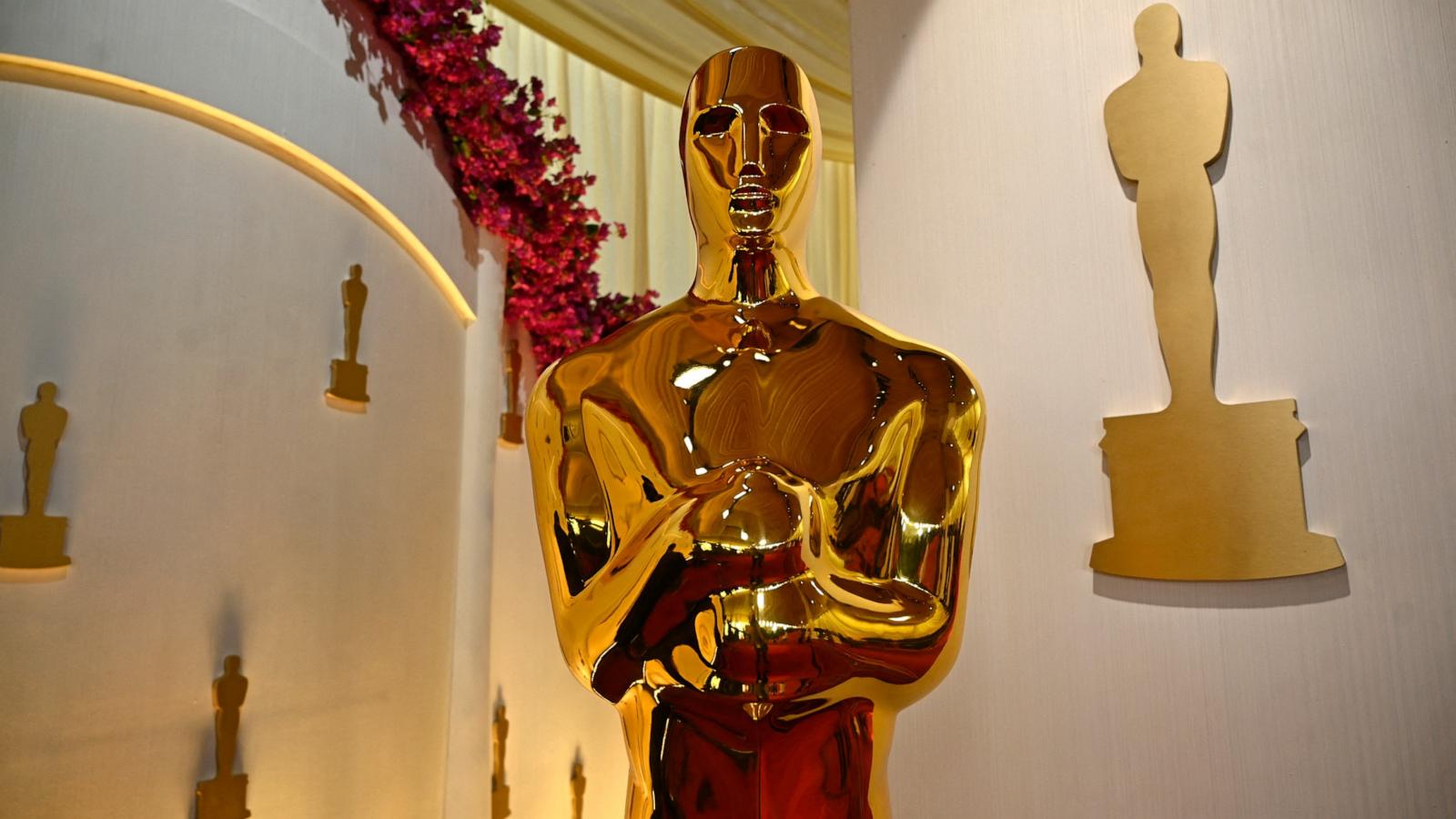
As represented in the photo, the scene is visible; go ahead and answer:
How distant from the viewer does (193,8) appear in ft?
6.11

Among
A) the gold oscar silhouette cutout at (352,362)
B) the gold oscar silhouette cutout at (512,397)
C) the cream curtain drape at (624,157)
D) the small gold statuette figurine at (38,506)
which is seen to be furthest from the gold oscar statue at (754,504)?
the cream curtain drape at (624,157)

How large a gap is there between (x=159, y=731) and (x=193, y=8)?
4.68ft

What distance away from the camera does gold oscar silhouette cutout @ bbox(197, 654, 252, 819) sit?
1770mm

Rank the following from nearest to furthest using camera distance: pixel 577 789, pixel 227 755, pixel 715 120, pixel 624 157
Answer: pixel 715 120, pixel 227 755, pixel 577 789, pixel 624 157

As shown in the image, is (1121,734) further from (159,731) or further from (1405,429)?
(159,731)

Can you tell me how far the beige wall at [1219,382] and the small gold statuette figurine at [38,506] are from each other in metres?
1.46

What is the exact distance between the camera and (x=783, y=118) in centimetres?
118

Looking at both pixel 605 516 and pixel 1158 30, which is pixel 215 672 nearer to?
pixel 605 516

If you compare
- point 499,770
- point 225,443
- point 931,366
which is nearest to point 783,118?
point 931,366

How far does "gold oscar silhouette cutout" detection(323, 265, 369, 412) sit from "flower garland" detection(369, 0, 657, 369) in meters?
0.50

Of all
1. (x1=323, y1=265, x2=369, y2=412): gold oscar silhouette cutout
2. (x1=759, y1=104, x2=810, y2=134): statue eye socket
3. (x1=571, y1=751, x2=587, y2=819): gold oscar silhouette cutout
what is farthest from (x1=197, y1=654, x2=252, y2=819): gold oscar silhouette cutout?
(x1=759, y1=104, x2=810, y2=134): statue eye socket

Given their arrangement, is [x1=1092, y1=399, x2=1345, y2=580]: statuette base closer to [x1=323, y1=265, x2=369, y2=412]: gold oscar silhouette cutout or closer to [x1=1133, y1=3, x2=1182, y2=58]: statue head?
[x1=1133, y1=3, x2=1182, y2=58]: statue head

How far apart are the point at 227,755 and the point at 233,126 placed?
1.29 metres

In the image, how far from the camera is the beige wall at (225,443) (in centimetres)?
162
